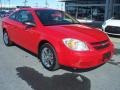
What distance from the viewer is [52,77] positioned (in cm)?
521

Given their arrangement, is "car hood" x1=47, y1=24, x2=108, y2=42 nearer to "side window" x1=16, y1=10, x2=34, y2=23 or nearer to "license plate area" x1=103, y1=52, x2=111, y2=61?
"license plate area" x1=103, y1=52, x2=111, y2=61

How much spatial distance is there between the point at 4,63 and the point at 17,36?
127 centimetres

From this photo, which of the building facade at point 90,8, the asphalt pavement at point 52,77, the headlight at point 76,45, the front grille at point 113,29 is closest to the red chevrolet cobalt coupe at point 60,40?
the headlight at point 76,45

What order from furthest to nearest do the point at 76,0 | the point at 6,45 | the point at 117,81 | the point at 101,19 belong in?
1. the point at 76,0
2. the point at 101,19
3. the point at 6,45
4. the point at 117,81

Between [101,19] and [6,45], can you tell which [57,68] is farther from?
[101,19]

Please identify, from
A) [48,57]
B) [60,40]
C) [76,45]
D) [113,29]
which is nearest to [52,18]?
[48,57]

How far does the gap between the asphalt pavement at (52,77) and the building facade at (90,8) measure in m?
20.9

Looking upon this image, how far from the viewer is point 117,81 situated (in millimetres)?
5043

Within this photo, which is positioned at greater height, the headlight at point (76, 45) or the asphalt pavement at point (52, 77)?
the headlight at point (76, 45)

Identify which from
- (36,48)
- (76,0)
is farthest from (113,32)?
(76,0)

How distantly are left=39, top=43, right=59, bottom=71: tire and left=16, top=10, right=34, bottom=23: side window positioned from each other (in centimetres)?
103

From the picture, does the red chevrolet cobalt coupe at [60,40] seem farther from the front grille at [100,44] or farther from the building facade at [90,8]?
the building facade at [90,8]

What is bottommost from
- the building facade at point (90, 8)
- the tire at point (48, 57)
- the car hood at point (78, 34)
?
the tire at point (48, 57)

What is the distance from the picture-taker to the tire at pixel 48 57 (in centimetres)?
547
